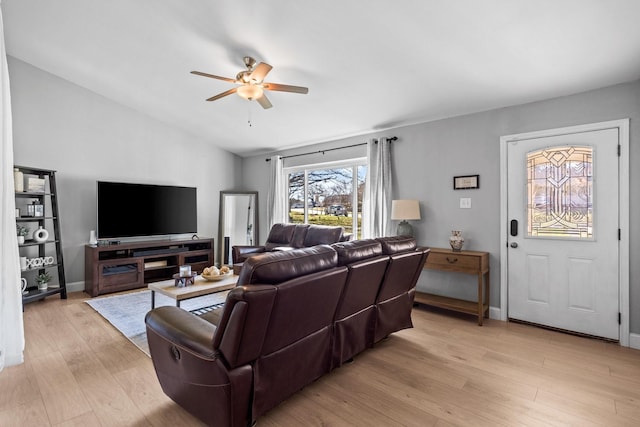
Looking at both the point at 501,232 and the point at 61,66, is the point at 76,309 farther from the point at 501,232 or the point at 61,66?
the point at 501,232

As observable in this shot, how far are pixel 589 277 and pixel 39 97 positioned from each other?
7103mm

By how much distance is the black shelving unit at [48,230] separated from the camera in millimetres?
4051

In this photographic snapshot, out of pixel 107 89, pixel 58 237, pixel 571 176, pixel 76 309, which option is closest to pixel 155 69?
pixel 107 89

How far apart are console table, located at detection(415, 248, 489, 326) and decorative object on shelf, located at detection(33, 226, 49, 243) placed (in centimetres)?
495

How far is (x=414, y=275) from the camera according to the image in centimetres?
294

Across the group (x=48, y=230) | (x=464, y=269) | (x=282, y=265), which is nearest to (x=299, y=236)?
(x=464, y=269)

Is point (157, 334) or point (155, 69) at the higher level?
point (155, 69)

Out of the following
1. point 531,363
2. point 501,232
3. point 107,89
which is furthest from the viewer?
point 107,89

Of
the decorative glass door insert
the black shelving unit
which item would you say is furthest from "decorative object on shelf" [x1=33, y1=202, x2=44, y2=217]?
the decorative glass door insert

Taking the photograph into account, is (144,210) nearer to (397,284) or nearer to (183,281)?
(183,281)

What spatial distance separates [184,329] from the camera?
1714mm

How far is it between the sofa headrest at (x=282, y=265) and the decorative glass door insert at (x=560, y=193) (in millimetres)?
2676

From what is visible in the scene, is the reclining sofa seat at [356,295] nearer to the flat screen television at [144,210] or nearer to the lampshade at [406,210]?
the lampshade at [406,210]

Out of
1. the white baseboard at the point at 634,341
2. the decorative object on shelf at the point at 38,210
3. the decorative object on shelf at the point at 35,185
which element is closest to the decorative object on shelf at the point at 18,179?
the decorative object on shelf at the point at 35,185
